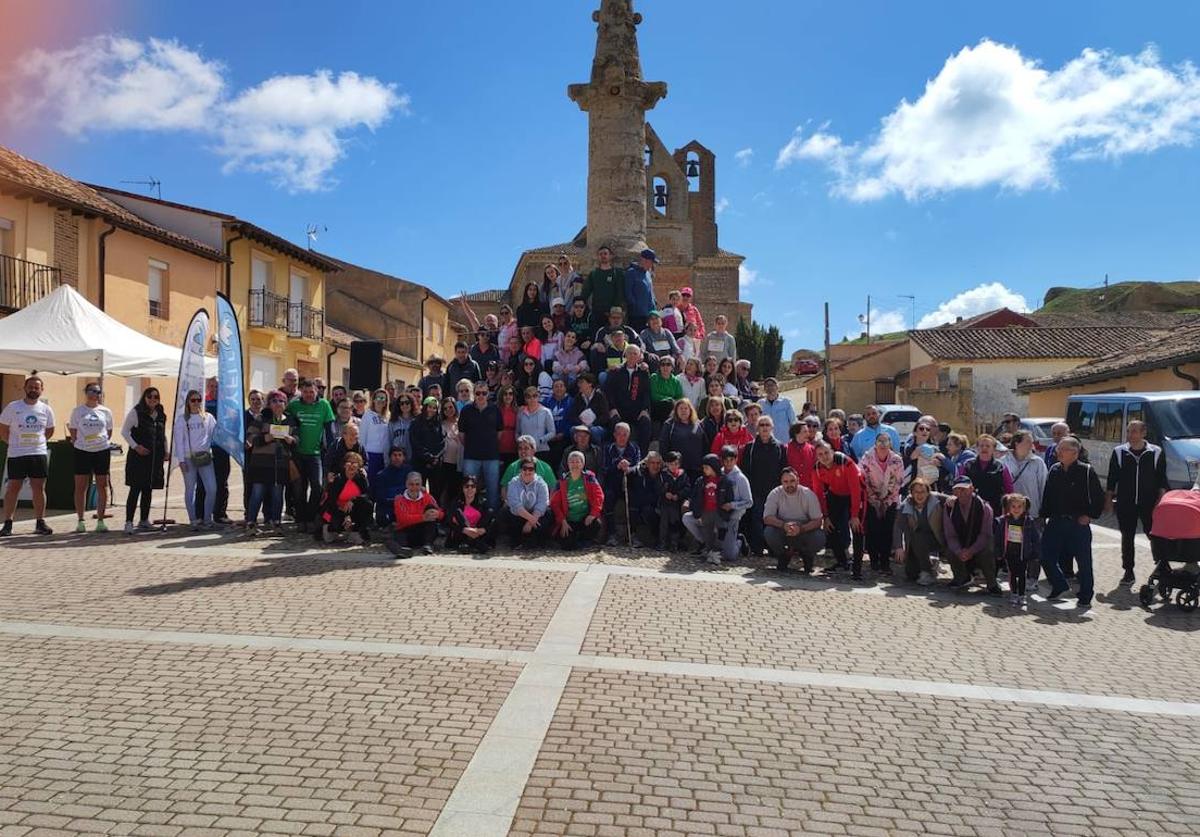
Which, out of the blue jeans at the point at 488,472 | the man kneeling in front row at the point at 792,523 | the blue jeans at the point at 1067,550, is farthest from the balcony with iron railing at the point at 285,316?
the blue jeans at the point at 1067,550

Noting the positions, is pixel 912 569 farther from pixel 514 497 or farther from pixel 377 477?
pixel 377 477

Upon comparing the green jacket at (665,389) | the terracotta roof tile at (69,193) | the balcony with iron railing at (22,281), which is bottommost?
the green jacket at (665,389)

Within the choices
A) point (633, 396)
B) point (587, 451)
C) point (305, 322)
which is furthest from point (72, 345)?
point (305, 322)

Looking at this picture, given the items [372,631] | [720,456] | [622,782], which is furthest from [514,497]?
[622,782]

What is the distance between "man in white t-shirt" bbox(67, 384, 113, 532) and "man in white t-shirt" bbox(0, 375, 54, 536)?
1.09ft

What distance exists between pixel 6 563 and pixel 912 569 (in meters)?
9.25

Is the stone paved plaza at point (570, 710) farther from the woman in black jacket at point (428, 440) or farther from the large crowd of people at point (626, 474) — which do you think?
the woman in black jacket at point (428, 440)

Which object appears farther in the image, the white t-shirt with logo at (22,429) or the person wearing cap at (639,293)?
the person wearing cap at (639,293)

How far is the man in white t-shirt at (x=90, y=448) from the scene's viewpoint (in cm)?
984

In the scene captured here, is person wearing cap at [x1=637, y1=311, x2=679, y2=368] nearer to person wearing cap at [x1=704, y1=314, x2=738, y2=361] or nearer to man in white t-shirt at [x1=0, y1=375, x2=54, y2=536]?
person wearing cap at [x1=704, y1=314, x2=738, y2=361]

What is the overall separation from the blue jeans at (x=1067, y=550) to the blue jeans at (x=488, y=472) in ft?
20.2

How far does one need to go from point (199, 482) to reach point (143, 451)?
0.76 metres

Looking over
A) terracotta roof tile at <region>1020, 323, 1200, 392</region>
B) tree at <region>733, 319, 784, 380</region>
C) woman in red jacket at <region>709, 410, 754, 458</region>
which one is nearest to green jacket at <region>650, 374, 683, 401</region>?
woman in red jacket at <region>709, 410, 754, 458</region>

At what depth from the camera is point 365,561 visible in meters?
8.50
